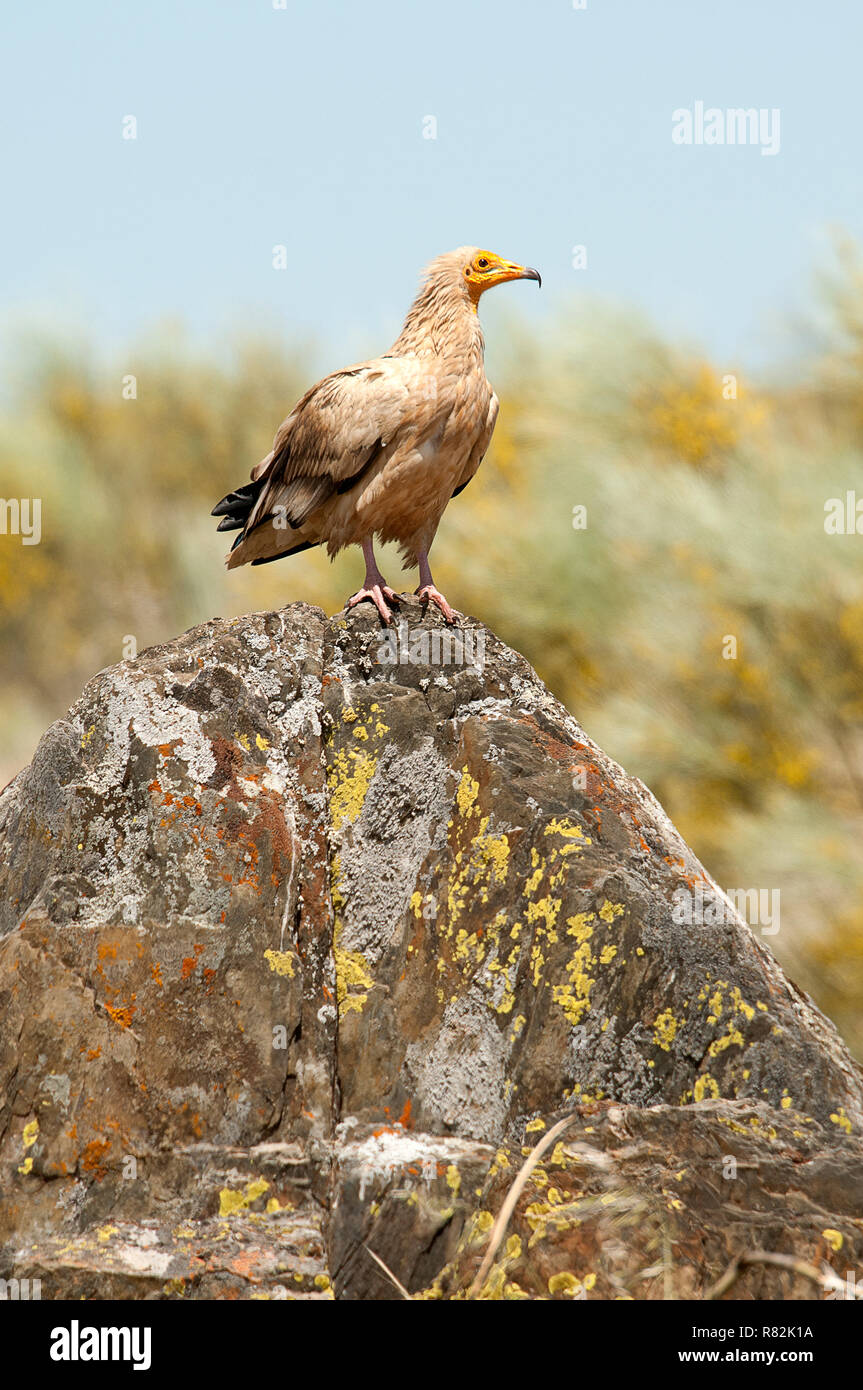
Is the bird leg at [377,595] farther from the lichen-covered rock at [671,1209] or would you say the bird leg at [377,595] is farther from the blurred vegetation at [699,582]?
the blurred vegetation at [699,582]

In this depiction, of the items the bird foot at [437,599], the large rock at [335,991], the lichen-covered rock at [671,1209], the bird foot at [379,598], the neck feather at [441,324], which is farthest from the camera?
the neck feather at [441,324]

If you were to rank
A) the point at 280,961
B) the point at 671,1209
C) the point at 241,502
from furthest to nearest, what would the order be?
1. the point at 241,502
2. the point at 280,961
3. the point at 671,1209

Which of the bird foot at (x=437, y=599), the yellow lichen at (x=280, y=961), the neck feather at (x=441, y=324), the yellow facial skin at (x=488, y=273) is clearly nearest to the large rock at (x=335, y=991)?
the yellow lichen at (x=280, y=961)

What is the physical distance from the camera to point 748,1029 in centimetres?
283

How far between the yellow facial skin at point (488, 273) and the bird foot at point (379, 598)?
5.16ft

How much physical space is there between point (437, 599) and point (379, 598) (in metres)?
0.28

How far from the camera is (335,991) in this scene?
Answer: 9.94 feet

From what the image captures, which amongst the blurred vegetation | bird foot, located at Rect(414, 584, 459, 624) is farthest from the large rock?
the blurred vegetation

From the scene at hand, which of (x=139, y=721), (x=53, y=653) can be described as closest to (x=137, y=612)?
(x=53, y=653)

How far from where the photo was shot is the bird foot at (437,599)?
3831 mm

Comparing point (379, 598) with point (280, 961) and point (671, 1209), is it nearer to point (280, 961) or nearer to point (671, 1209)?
point (280, 961)

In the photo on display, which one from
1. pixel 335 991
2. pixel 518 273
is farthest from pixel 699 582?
pixel 335 991

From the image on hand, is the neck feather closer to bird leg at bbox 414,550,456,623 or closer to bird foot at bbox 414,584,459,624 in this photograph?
bird leg at bbox 414,550,456,623
